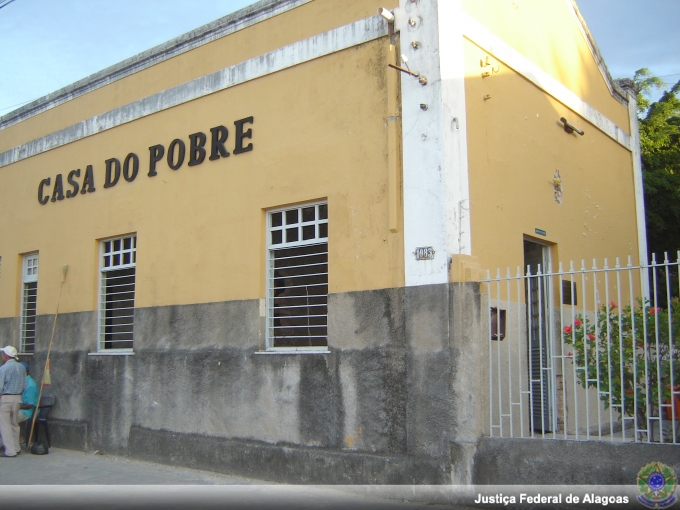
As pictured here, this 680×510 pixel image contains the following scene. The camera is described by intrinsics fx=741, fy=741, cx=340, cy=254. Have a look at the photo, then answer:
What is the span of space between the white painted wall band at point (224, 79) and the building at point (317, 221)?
0.03 m

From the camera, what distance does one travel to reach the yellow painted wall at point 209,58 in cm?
877

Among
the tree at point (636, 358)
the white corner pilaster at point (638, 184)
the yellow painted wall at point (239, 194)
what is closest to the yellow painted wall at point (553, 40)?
the white corner pilaster at point (638, 184)

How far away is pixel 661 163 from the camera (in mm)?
14258

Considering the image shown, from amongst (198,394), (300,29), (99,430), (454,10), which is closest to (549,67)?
(454,10)

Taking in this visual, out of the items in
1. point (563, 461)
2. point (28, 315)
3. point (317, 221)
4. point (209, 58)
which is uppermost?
point (209, 58)

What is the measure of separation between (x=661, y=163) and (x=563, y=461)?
31.8 feet

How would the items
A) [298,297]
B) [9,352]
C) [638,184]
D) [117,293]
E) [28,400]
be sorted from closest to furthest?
[298,297], [9,352], [28,400], [117,293], [638,184]

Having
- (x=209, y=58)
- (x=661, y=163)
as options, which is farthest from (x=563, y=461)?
(x=661, y=163)

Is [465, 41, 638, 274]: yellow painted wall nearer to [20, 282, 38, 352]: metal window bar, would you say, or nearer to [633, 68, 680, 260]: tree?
[633, 68, 680, 260]: tree

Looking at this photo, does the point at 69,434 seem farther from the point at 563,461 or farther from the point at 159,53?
the point at 563,461

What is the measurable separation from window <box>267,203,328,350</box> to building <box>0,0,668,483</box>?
0.03m

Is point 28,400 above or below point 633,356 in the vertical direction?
below

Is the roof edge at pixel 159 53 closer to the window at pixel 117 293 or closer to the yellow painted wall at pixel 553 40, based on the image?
the yellow painted wall at pixel 553 40

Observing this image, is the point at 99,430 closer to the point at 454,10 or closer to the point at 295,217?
the point at 295,217
